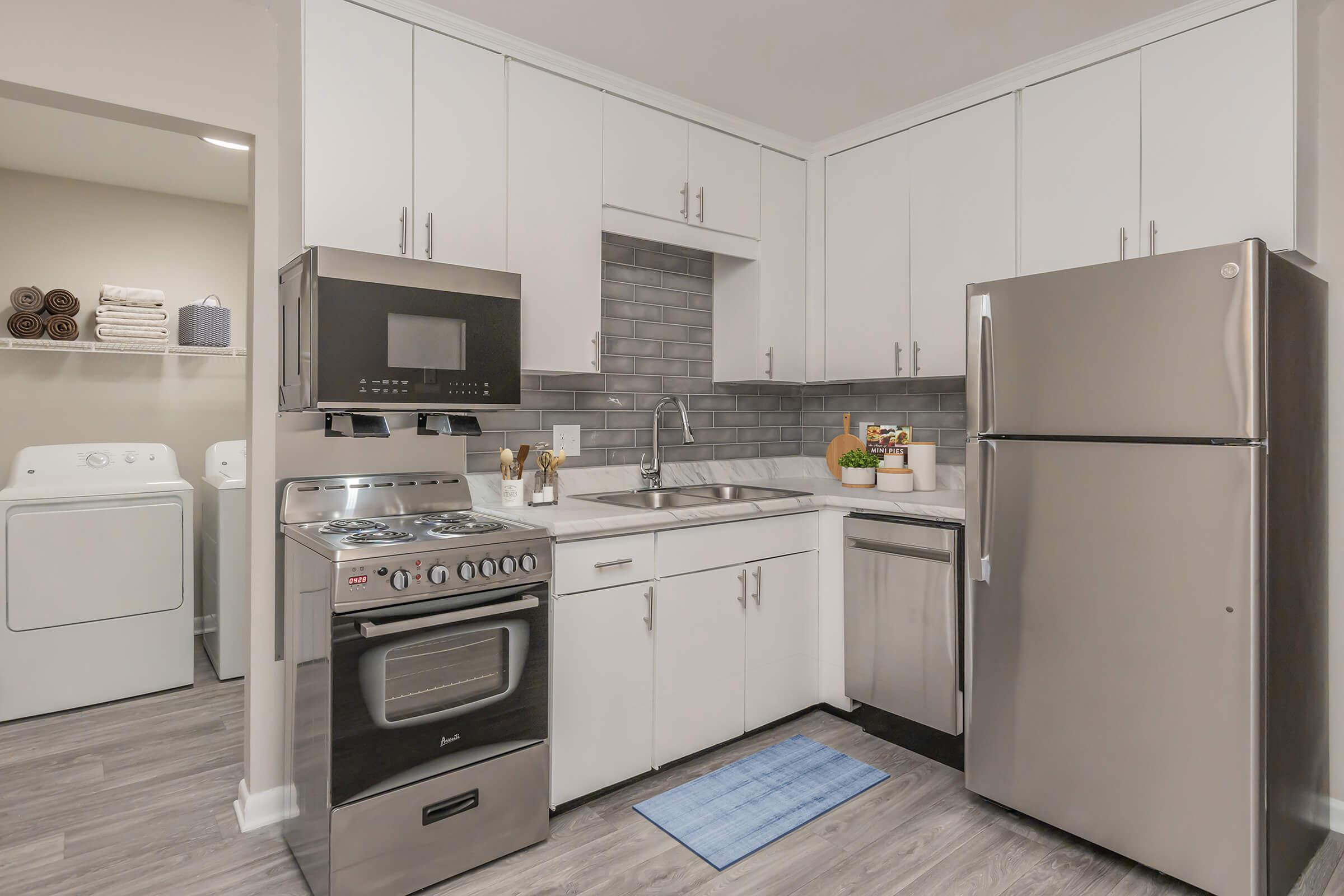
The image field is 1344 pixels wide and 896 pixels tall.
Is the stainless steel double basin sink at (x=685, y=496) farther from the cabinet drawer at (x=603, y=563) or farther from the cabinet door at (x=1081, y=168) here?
the cabinet door at (x=1081, y=168)

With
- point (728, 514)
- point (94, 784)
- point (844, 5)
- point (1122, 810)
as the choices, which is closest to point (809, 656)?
point (728, 514)

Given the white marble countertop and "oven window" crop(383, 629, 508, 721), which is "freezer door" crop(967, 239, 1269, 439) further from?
"oven window" crop(383, 629, 508, 721)

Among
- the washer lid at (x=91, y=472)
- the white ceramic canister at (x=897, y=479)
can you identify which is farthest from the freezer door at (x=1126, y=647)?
the washer lid at (x=91, y=472)

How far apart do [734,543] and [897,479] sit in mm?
763

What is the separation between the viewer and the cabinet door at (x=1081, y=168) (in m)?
2.42

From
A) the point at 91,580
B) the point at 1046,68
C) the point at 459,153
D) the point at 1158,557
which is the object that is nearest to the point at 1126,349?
the point at 1158,557

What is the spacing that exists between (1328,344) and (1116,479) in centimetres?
97

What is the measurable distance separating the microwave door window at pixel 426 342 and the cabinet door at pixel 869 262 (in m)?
1.75

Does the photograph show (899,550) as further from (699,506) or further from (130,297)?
(130,297)

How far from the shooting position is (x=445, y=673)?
1872 mm

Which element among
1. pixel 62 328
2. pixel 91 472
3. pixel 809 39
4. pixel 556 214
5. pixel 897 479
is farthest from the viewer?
pixel 62 328

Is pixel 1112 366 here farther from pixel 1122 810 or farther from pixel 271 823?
pixel 271 823

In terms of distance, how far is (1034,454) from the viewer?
81.8 inches

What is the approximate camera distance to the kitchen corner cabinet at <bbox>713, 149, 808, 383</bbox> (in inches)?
128
